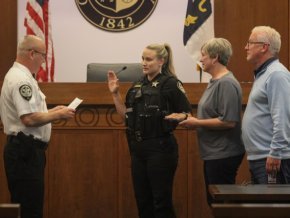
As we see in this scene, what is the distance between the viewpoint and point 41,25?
18.6ft

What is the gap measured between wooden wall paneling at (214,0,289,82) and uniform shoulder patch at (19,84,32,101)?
10.4ft

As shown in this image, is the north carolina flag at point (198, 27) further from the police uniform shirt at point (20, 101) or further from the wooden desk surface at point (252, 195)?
the wooden desk surface at point (252, 195)

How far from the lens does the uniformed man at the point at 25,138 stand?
328cm

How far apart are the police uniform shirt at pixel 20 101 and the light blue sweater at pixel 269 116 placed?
3.88 ft

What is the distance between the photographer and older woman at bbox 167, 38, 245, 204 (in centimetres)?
340

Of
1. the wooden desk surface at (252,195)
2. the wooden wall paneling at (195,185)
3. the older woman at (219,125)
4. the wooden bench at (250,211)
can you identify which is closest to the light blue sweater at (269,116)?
the older woman at (219,125)

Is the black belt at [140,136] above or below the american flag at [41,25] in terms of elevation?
below

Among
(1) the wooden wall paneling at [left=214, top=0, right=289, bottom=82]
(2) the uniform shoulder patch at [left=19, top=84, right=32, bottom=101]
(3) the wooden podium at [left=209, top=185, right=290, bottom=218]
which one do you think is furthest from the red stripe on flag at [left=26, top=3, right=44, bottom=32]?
(3) the wooden podium at [left=209, top=185, right=290, bottom=218]

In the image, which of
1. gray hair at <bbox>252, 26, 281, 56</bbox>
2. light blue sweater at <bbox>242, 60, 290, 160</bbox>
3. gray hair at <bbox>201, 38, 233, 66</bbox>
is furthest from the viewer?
gray hair at <bbox>201, 38, 233, 66</bbox>

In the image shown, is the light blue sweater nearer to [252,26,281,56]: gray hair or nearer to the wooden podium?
[252,26,281,56]: gray hair

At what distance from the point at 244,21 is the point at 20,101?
11.3 feet

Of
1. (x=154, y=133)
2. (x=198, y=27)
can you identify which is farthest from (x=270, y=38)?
(x=198, y=27)

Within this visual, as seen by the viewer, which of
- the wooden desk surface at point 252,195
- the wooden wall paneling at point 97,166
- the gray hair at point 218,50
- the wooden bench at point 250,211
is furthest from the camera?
the wooden wall paneling at point 97,166

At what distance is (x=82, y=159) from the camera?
4.38 meters
